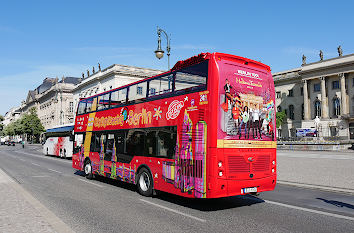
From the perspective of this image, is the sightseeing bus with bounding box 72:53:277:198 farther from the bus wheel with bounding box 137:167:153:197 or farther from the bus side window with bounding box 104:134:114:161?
the bus side window with bounding box 104:134:114:161

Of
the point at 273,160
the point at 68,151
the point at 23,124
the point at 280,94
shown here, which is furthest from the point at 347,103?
the point at 23,124

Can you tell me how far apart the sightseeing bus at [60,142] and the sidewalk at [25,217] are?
19336mm

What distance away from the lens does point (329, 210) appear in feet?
25.3

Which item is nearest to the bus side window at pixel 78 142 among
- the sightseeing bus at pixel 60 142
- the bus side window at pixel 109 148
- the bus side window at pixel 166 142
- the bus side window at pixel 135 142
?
the bus side window at pixel 109 148

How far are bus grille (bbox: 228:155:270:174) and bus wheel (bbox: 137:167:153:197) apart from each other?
303 cm

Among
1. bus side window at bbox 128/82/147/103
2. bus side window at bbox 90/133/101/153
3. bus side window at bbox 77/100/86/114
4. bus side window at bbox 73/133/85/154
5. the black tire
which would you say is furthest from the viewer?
bus side window at bbox 77/100/86/114

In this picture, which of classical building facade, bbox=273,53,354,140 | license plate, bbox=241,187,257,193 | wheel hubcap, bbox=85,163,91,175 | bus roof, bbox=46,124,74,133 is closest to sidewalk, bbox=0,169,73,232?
license plate, bbox=241,187,257,193

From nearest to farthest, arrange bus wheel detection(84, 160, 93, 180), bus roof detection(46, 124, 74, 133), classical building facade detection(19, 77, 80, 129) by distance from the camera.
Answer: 1. bus wheel detection(84, 160, 93, 180)
2. bus roof detection(46, 124, 74, 133)
3. classical building facade detection(19, 77, 80, 129)

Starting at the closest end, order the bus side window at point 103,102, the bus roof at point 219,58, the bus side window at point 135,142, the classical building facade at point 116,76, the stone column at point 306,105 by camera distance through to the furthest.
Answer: the bus roof at point 219,58
the bus side window at point 135,142
the bus side window at point 103,102
the classical building facade at point 116,76
the stone column at point 306,105

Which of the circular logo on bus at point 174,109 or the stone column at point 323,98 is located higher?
the stone column at point 323,98

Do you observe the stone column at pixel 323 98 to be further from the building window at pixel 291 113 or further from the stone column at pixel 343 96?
the building window at pixel 291 113

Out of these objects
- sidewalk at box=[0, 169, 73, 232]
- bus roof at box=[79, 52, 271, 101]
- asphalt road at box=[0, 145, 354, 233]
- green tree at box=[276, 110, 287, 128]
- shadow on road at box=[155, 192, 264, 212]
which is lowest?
shadow on road at box=[155, 192, 264, 212]

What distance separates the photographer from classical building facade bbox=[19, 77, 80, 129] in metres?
92.5

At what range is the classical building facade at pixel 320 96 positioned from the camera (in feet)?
205
